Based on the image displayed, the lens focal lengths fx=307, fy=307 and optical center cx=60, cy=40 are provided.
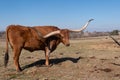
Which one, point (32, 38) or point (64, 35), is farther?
point (64, 35)

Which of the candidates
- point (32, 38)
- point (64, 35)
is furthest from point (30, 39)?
point (64, 35)

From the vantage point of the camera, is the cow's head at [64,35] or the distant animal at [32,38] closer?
the distant animal at [32,38]

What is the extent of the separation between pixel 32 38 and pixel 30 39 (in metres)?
0.11

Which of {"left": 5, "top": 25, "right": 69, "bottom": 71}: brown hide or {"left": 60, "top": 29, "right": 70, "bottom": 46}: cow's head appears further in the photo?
{"left": 60, "top": 29, "right": 70, "bottom": 46}: cow's head

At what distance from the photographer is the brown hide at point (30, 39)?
13.5 metres

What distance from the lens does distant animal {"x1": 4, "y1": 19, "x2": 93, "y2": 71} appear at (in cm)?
1350

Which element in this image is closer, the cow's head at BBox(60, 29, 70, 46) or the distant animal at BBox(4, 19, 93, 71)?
the distant animal at BBox(4, 19, 93, 71)

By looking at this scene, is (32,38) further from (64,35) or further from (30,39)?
(64,35)

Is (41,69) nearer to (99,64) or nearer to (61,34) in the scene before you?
(61,34)

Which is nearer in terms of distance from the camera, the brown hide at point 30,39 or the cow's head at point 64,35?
the brown hide at point 30,39

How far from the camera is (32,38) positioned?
550 inches

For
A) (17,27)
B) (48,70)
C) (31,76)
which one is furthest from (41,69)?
(17,27)

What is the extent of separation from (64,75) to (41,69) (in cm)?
153

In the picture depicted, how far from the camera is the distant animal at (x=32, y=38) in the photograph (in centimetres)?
1350
